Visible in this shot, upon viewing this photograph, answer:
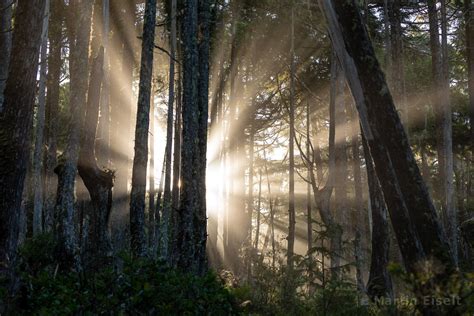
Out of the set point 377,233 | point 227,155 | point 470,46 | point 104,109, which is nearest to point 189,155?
point 377,233

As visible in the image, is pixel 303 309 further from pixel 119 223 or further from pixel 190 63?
pixel 119 223

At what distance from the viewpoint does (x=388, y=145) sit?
18.5ft

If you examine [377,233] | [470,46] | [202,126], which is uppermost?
[470,46]

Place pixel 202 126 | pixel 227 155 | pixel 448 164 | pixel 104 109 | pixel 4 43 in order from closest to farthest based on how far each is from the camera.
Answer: pixel 4 43
pixel 202 126
pixel 448 164
pixel 104 109
pixel 227 155

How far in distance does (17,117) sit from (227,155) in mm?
23189

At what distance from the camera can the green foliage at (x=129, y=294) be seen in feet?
14.0

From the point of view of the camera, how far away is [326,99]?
23.3m

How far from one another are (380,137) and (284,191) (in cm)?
3691

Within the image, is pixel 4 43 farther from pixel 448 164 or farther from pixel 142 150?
pixel 448 164

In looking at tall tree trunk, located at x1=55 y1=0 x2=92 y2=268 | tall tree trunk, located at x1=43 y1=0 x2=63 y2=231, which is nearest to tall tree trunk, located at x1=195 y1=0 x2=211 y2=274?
tall tree trunk, located at x1=55 y1=0 x2=92 y2=268

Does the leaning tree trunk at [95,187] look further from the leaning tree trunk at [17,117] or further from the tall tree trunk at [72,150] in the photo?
the leaning tree trunk at [17,117]

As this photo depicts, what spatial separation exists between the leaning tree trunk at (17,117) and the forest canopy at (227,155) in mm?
18

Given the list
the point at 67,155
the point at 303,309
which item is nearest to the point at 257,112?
the point at 67,155

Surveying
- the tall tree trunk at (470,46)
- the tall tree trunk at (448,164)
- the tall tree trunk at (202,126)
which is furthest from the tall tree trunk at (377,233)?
the tall tree trunk at (470,46)
